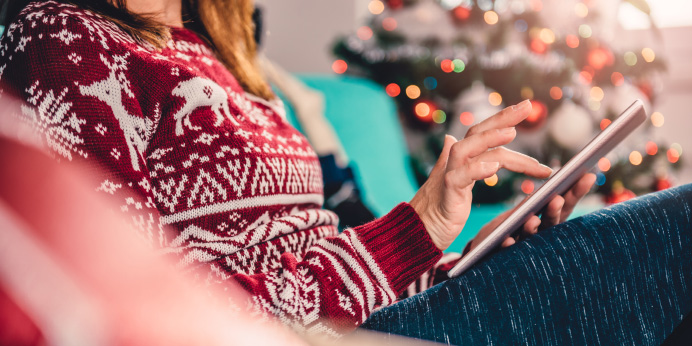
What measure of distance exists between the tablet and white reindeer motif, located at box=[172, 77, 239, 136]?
1.00 ft

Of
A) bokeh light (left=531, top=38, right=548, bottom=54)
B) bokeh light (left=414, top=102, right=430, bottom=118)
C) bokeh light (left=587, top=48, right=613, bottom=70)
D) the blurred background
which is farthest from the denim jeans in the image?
bokeh light (left=587, top=48, right=613, bottom=70)

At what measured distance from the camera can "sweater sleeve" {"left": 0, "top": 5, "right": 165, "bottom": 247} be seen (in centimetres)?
43

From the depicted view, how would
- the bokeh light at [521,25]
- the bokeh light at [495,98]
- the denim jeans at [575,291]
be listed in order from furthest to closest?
the bokeh light at [521,25], the bokeh light at [495,98], the denim jeans at [575,291]

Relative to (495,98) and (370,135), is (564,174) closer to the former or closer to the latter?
(370,135)

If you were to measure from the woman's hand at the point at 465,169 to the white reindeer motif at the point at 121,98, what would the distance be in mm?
296

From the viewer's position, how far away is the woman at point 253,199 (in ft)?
1.43

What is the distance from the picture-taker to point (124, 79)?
0.50 metres

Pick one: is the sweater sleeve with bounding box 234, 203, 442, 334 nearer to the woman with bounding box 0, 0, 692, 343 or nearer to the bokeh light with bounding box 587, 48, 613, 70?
the woman with bounding box 0, 0, 692, 343

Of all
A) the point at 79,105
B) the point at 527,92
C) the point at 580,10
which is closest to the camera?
the point at 79,105

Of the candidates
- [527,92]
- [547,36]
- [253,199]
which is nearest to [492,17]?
[547,36]

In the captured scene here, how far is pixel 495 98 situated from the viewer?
198cm

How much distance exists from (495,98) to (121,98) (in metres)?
1.70

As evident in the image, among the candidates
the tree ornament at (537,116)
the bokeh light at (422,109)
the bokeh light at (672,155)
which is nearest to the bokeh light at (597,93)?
the tree ornament at (537,116)

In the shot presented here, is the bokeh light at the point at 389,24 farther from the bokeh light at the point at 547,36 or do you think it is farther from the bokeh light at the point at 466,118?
the bokeh light at the point at 547,36
